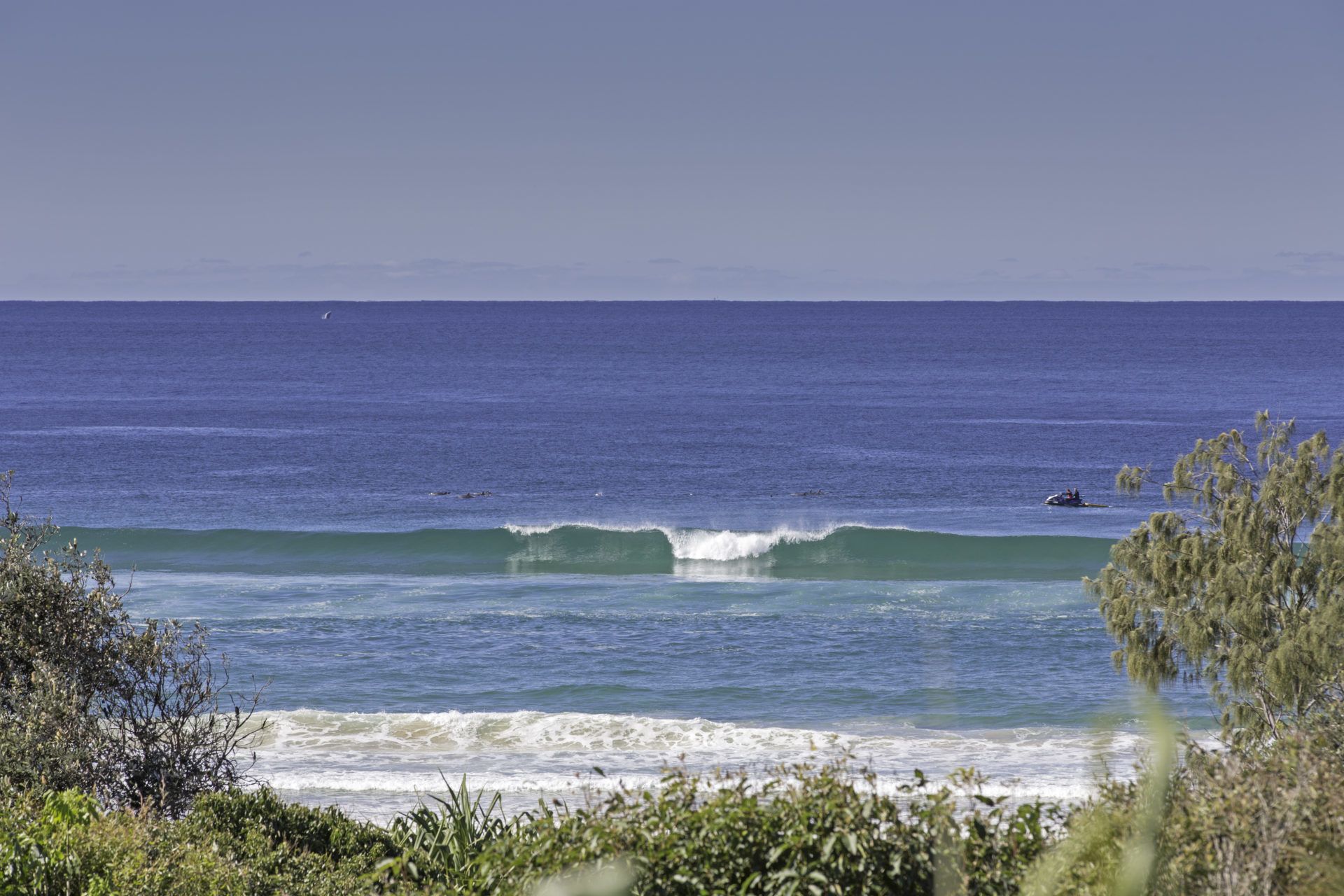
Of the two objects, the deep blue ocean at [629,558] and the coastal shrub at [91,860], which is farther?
the deep blue ocean at [629,558]

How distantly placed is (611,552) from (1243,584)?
103 feet

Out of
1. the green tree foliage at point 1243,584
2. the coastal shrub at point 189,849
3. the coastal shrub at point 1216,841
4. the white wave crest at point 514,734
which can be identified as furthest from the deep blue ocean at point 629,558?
the coastal shrub at point 1216,841

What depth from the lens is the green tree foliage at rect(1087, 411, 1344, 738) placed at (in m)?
15.1

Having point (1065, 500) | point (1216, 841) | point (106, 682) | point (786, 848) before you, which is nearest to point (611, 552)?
point (1065, 500)

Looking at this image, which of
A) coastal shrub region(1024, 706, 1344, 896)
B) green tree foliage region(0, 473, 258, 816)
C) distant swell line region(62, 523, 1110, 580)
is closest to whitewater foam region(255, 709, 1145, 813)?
green tree foliage region(0, 473, 258, 816)

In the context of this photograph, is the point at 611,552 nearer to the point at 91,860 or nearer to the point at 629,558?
the point at 629,558

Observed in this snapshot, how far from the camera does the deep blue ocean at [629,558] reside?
22.3 metres

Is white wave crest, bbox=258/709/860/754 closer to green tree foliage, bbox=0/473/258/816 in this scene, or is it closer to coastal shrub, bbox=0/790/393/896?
green tree foliage, bbox=0/473/258/816

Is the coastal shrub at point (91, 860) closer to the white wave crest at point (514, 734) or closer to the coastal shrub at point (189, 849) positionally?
the coastal shrub at point (189, 849)

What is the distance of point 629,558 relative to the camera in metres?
45.0

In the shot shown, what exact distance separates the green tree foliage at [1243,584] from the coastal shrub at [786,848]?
30.8 feet

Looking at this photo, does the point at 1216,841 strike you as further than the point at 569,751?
No

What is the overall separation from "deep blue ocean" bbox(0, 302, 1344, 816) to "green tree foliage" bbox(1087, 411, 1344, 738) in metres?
2.51

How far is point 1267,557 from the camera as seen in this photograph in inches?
627
